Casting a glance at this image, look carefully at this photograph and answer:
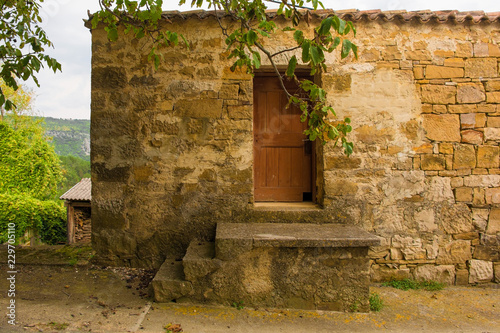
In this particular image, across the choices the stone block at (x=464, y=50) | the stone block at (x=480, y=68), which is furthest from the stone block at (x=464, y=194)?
the stone block at (x=464, y=50)

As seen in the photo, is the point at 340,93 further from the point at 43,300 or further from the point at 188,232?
the point at 43,300

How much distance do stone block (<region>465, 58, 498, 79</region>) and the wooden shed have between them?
12.0m

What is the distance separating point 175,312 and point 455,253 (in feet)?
10.2

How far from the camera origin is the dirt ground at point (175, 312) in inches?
94.8

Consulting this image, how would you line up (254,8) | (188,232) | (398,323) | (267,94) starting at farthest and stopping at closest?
1. (267,94)
2. (188,232)
3. (398,323)
4. (254,8)

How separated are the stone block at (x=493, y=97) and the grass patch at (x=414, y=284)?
214 cm

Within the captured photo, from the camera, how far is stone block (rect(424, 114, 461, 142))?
3527mm

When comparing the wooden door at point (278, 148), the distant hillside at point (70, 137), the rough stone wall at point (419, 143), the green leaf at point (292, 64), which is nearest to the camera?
the green leaf at point (292, 64)

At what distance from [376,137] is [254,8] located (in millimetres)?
2024

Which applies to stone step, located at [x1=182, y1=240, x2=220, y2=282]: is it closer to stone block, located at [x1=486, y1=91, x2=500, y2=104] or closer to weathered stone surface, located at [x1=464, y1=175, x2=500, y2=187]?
weathered stone surface, located at [x1=464, y1=175, x2=500, y2=187]

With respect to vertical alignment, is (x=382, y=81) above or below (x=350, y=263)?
above

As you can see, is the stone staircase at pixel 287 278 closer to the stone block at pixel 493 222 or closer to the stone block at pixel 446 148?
the stone block at pixel 446 148

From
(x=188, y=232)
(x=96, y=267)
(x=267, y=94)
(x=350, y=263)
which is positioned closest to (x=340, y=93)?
(x=267, y=94)

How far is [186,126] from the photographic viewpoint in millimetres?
3500
